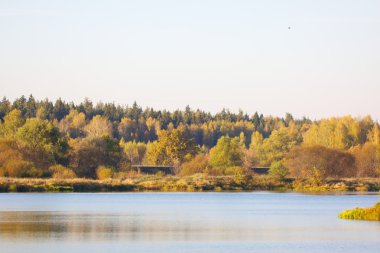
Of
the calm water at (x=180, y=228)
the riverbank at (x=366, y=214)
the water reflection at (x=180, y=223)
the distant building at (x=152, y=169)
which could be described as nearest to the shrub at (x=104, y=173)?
the distant building at (x=152, y=169)

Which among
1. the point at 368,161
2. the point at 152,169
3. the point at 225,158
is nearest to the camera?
the point at 225,158

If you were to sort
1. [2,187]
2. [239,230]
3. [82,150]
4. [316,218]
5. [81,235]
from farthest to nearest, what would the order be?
[82,150], [2,187], [316,218], [239,230], [81,235]

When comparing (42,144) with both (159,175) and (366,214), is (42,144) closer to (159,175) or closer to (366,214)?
(159,175)

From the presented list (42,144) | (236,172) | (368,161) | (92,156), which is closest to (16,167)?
(42,144)

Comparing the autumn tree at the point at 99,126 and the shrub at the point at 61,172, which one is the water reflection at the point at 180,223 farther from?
the autumn tree at the point at 99,126

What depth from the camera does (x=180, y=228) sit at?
1622 inches

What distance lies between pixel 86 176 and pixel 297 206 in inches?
1728

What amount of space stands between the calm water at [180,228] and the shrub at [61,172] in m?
30.9

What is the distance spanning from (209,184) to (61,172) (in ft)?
54.6

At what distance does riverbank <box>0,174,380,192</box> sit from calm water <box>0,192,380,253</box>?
26374 mm

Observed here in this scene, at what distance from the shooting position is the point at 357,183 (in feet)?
318

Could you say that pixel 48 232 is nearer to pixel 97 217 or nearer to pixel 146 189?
pixel 97 217

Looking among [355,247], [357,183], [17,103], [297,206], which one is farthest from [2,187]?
[17,103]

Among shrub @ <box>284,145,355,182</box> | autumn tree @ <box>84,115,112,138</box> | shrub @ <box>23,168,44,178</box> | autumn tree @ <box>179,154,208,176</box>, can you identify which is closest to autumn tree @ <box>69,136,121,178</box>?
shrub @ <box>23,168,44,178</box>
